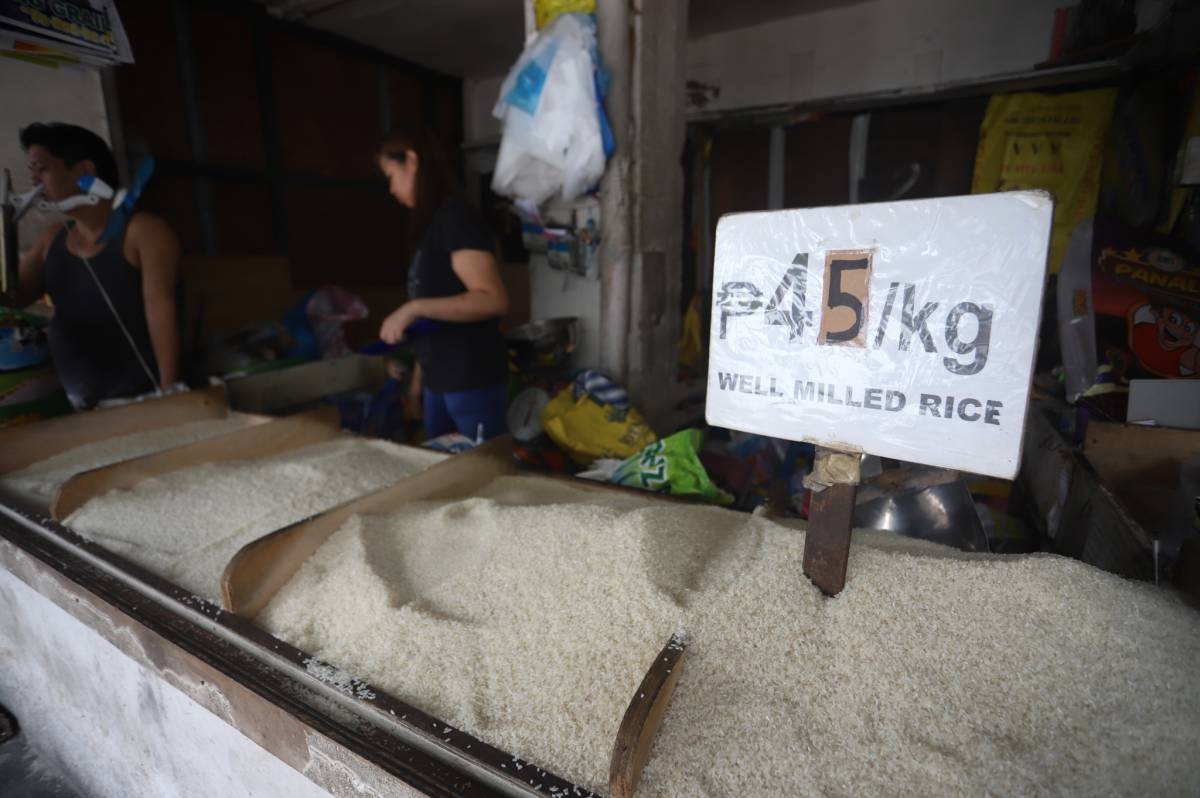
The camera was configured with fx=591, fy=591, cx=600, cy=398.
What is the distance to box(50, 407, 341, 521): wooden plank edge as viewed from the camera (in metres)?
1.37

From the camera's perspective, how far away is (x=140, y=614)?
1028 millimetres

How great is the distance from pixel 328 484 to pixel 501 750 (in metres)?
0.99

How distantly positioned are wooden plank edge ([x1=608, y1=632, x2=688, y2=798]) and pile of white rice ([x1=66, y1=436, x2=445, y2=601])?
0.84m

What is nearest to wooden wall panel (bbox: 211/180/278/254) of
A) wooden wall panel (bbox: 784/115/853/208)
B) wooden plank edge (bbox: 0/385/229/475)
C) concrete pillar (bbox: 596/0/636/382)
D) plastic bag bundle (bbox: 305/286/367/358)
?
plastic bag bundle (bbox: 305/286/367/358)

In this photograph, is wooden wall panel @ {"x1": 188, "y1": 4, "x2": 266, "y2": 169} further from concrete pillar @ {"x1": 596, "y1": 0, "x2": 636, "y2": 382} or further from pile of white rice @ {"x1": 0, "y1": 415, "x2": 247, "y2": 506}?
concrete pillar @ {"x1": 596, "y1": 0, "x2": 636, "y2": 382}

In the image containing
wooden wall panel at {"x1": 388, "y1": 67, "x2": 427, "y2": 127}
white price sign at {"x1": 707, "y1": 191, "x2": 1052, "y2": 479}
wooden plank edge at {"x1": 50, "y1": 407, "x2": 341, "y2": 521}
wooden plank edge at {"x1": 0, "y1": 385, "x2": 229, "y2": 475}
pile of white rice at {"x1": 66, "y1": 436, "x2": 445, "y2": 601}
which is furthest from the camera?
wooden wall panel at {"x1": 388, "y1": 67, "x2": 427, "y2": 127}

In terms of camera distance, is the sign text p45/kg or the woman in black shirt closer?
the sign text p45/kg

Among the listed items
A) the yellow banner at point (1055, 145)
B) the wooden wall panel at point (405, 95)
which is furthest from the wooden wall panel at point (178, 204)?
the yellow banner at point (1055, 145)

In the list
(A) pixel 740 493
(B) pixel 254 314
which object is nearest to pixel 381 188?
(B) pixel 254 314

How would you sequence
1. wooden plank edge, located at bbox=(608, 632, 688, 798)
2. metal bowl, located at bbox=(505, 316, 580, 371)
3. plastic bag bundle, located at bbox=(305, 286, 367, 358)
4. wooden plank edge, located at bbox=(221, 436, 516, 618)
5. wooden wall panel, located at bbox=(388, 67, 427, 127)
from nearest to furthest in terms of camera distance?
wooden plank edge, located at bbox=(608, 632, 688, 798)
wooden plank edge, located at bbox=(221, 436, 516, 618)
metal bowl, located at bbox=(505, 316, 580, 371)
plastic bag bundle, located at bbox=(305, 286, 367, 358)
wooden wall panel, located at bbox=(388, 67, 427, 127)

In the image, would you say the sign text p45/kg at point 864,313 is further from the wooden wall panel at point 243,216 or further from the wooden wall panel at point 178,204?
the wooden wall panel at point 243,216

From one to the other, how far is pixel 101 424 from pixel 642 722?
2058mm

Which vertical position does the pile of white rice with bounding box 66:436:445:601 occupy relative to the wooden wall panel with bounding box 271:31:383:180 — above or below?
below

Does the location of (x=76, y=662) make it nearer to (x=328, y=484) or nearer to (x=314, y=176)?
(x=328, y=484)
